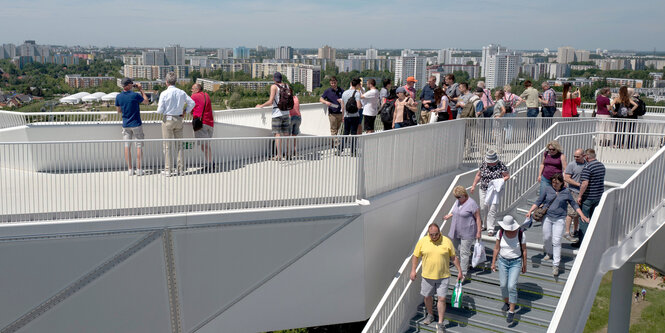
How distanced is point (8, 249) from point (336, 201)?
5.35 meters

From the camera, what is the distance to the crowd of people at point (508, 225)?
991 cm

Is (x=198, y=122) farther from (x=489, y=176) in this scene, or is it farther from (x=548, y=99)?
(x=548, y=99)

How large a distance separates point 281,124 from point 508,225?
541 cm

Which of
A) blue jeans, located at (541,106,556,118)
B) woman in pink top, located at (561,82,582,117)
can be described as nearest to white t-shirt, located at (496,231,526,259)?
blue jeans, located at (541,106,556,118)

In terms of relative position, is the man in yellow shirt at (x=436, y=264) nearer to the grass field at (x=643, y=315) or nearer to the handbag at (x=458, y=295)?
the handbag at (x=458, y=295)

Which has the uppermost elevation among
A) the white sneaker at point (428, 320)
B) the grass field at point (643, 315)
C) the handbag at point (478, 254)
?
the handbag at point (478, 254)

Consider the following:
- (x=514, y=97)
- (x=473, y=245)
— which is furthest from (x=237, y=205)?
(x=514, y=97)

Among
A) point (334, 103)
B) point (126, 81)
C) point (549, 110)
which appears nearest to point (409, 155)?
point (334, 103)

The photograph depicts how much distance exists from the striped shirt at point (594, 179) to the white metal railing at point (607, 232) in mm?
367

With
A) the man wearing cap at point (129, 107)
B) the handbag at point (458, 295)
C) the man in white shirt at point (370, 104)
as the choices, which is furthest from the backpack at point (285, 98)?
the handbag at point (458, 295)

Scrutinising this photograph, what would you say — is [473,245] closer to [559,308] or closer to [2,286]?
[559,308]

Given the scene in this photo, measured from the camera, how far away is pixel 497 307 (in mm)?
10359

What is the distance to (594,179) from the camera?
11.3 meters

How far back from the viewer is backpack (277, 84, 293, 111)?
1305 cm
